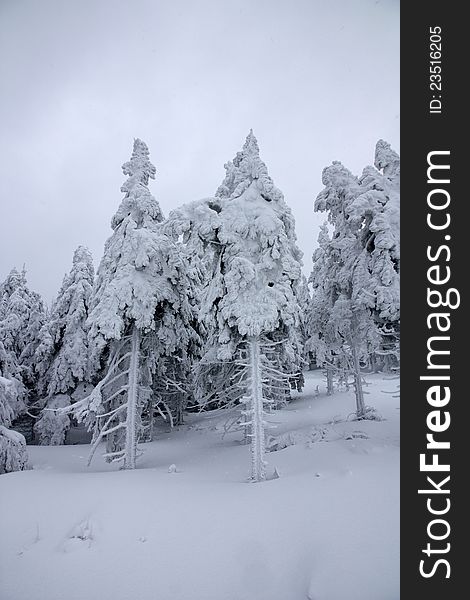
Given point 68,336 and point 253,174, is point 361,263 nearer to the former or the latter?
point 253,174

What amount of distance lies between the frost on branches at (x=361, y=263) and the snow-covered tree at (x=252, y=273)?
2077 mm

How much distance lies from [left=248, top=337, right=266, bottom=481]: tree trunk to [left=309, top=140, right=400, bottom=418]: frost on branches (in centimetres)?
338

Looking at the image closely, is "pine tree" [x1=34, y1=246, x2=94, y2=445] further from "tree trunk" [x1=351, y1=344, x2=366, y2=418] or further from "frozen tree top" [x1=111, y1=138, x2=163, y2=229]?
"tree trunk" [x1=351, y1=344, x2=366, y2=418]

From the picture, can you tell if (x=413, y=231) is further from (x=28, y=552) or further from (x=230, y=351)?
(x=28, y=552)

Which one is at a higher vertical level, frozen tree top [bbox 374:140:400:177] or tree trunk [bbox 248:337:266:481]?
frozen tree top [bbox 374:140:400:177]

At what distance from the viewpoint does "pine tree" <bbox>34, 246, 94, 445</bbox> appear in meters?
20.0

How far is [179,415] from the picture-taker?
22266mm

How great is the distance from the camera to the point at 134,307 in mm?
10953

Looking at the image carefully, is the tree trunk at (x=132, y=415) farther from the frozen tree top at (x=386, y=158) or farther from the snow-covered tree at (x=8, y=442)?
the frozen tree top at (x=386, y=158)

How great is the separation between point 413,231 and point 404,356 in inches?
73.5

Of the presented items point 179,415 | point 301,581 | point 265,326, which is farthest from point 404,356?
point 179,415

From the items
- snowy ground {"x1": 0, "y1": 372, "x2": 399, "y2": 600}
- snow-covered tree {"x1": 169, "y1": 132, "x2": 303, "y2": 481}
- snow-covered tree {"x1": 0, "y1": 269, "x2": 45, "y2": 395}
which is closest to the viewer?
snowy ground {"x1": 0, "y1": 372, "x2": 399, "y2": 600}

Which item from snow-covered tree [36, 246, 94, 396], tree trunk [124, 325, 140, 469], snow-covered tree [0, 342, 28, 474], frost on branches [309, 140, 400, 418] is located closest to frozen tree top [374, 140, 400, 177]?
frost on branches [309, 140, 400, 418]

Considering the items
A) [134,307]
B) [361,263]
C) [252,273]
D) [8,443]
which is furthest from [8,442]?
[361,263]
